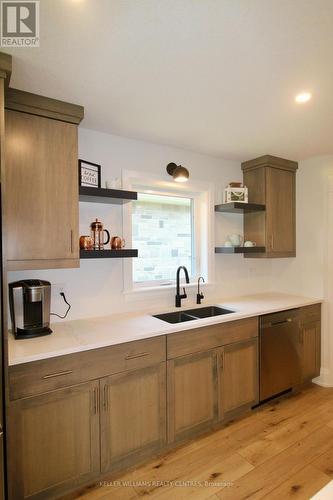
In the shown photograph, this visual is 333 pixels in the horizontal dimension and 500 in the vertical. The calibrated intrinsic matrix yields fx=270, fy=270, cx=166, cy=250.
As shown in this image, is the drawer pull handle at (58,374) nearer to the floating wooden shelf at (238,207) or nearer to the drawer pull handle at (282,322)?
the drawer pull handle at (282,322)

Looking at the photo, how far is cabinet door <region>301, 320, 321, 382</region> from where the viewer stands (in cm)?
284

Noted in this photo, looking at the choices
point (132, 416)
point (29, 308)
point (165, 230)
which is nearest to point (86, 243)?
point (29, 308)

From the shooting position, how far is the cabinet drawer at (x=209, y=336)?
6.55 ft

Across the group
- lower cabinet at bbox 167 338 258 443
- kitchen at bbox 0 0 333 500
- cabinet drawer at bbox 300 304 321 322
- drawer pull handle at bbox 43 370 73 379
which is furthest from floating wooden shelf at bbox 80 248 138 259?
cabinet drawer at bbox 300 304 321 322

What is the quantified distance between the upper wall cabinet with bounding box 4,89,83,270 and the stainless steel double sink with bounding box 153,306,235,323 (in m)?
1.04

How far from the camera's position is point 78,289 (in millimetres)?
2213

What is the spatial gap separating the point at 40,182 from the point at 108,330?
1.09 meters

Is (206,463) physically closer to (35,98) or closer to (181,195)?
(181,195)

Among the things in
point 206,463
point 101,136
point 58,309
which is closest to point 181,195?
point 101,136

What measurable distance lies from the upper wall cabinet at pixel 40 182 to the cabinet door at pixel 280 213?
2.11 meters

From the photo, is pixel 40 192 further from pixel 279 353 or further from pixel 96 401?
pixel 279 353

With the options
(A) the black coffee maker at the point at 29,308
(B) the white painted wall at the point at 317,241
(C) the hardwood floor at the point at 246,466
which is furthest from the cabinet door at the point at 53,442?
(B) the white painted wall at the point at 317,241

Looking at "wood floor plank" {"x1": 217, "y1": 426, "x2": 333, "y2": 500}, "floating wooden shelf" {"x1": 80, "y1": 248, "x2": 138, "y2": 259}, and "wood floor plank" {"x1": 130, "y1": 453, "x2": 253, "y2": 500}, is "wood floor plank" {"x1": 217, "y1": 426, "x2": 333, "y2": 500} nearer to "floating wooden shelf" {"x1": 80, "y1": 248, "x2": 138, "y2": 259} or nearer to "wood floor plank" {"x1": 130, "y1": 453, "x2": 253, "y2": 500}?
"wood floor plank" {"x1": 130, "y1": 453, "x2": 253, "y2": 500}

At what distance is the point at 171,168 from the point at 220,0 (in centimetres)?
159
